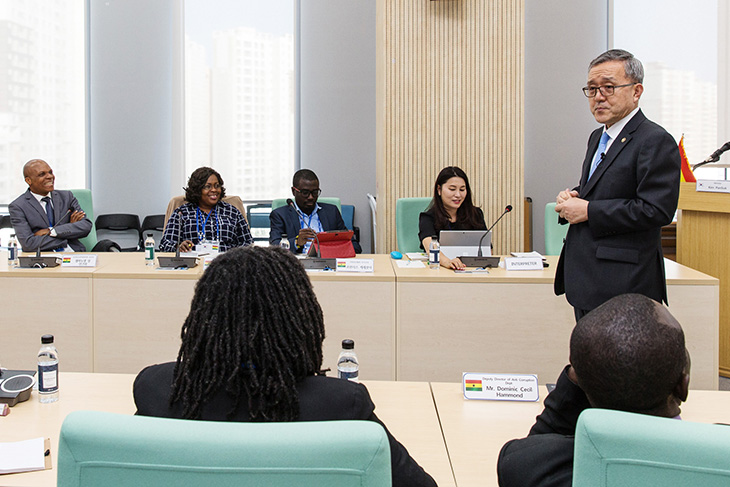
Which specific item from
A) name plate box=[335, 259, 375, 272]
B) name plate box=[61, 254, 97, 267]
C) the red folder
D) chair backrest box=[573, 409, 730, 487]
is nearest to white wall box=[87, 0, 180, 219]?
name plate box=[61, 254, 97, 267]

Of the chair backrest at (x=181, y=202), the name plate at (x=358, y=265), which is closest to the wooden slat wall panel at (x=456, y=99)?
the chair backrest at (x=181, y=202)

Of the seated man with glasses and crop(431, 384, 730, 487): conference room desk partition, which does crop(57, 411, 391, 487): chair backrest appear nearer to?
crop(431, 384, 730, 487): conference room desk partition

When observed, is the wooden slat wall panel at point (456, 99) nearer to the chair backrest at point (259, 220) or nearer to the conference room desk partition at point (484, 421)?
the chair backrest at point (259, 220)

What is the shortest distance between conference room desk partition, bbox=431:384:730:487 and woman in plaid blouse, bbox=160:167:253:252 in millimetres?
2904

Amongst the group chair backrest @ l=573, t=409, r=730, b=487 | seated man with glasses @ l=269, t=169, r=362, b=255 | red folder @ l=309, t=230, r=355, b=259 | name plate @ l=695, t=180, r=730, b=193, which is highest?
name plate @ l=695, t=180, r=730, b=193

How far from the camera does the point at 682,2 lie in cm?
643

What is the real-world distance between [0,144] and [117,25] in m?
1.64

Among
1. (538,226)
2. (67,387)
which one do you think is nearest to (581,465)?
(67,387)

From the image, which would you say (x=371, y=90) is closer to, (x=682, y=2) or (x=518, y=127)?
(x=518, y=127)

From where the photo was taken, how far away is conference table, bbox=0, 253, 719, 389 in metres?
3.38

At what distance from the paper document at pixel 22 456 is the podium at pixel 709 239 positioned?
3.81 meters

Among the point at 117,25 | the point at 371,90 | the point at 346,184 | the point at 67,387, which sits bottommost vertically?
the point at 67,387

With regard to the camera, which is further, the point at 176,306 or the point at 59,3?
the point at 59,3

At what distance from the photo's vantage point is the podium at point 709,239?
4027 millimetres
